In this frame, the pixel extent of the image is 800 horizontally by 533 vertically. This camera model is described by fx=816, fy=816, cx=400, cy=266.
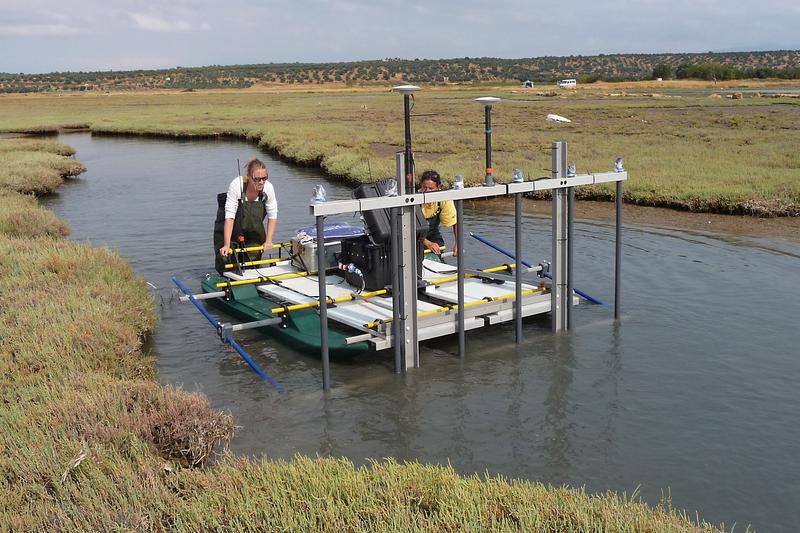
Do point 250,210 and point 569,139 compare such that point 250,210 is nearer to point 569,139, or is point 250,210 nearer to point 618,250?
point 618,250

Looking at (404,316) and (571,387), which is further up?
(404,316)

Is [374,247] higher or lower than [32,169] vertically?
lower

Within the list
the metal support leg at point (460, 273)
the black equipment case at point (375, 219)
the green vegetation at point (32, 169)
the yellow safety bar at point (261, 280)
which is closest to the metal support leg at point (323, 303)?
the metal support leg at point (460, 273)

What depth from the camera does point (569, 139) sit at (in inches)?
1410

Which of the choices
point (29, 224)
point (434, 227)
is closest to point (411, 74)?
point (29, 224)

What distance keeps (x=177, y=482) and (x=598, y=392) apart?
485 centimetres

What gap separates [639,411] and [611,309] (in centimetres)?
365

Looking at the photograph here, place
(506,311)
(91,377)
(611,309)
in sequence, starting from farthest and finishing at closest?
(611,309) → (506,311) → (91,377)

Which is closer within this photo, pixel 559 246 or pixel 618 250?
pixel 559 246

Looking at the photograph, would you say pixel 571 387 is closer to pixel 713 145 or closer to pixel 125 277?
pixel 125 277

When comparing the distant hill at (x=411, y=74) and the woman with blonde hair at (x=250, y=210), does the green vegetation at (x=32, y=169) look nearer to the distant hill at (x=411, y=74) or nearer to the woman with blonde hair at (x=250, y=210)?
the woman with blonde hair at (x=250, y=210)

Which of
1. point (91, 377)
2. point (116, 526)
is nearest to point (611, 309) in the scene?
point (91, 377)

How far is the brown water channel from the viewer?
723 cm

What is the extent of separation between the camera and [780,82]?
348ft
